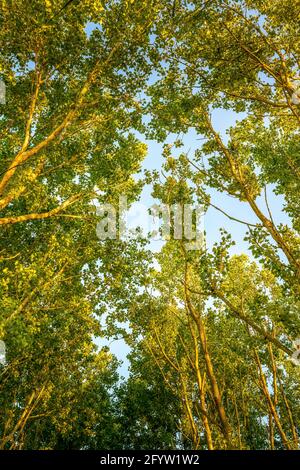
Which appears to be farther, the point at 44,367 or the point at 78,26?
the point at 44,367

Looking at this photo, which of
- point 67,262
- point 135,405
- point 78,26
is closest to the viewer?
point 78,26

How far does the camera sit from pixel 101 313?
15.7 m

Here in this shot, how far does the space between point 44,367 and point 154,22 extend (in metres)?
16.4

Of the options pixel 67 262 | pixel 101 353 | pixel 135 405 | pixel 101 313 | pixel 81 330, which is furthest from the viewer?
pixel 135 405

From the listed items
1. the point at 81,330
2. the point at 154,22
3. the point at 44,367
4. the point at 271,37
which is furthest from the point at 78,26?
the point at 44,367

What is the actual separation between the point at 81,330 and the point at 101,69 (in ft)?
→ 38.8

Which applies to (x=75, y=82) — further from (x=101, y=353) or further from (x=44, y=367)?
(x=101, y=353)

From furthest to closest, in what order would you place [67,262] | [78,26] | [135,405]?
[135,405] < [67,262] < [78,26]

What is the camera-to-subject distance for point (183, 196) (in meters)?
12.7

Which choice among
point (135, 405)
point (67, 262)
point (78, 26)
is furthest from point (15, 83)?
point (135, 405)

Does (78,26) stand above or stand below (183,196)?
above
